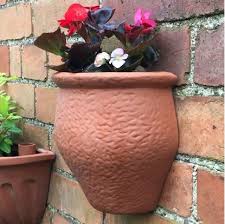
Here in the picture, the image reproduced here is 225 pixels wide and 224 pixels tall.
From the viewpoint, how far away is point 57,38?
973mm

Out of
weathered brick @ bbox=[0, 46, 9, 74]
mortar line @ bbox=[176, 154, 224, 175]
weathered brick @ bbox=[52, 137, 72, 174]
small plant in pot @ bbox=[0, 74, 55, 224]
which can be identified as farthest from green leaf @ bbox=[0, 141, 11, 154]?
mortar line @ bbox=[176, 154, 224, 175]

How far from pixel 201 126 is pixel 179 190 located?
0.45ft

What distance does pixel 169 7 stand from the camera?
0.94 meters

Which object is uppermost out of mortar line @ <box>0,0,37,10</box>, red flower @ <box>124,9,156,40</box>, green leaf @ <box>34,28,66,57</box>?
mortar line @ <box>0,0,37,10</box>

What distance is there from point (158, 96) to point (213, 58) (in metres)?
0.12

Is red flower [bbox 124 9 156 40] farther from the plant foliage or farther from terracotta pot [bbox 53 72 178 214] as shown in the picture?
the plant foliage

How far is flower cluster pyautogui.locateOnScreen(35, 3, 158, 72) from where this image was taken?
918 mm

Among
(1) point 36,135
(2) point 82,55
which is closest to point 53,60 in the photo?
(1) point 36,135

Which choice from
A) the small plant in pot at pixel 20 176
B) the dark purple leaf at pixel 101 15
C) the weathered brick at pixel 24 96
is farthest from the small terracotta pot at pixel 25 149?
the dark purple leaf at pixel 101 15

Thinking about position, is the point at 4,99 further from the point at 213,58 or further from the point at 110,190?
the point at 213,58

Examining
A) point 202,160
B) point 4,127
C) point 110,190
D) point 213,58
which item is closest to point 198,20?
point 213,58

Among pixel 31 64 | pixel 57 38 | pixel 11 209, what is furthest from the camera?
pixel 31 64

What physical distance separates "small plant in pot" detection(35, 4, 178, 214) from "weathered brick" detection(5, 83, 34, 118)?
0.47 meters

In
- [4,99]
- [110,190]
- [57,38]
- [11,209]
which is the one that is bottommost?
[11,209]
